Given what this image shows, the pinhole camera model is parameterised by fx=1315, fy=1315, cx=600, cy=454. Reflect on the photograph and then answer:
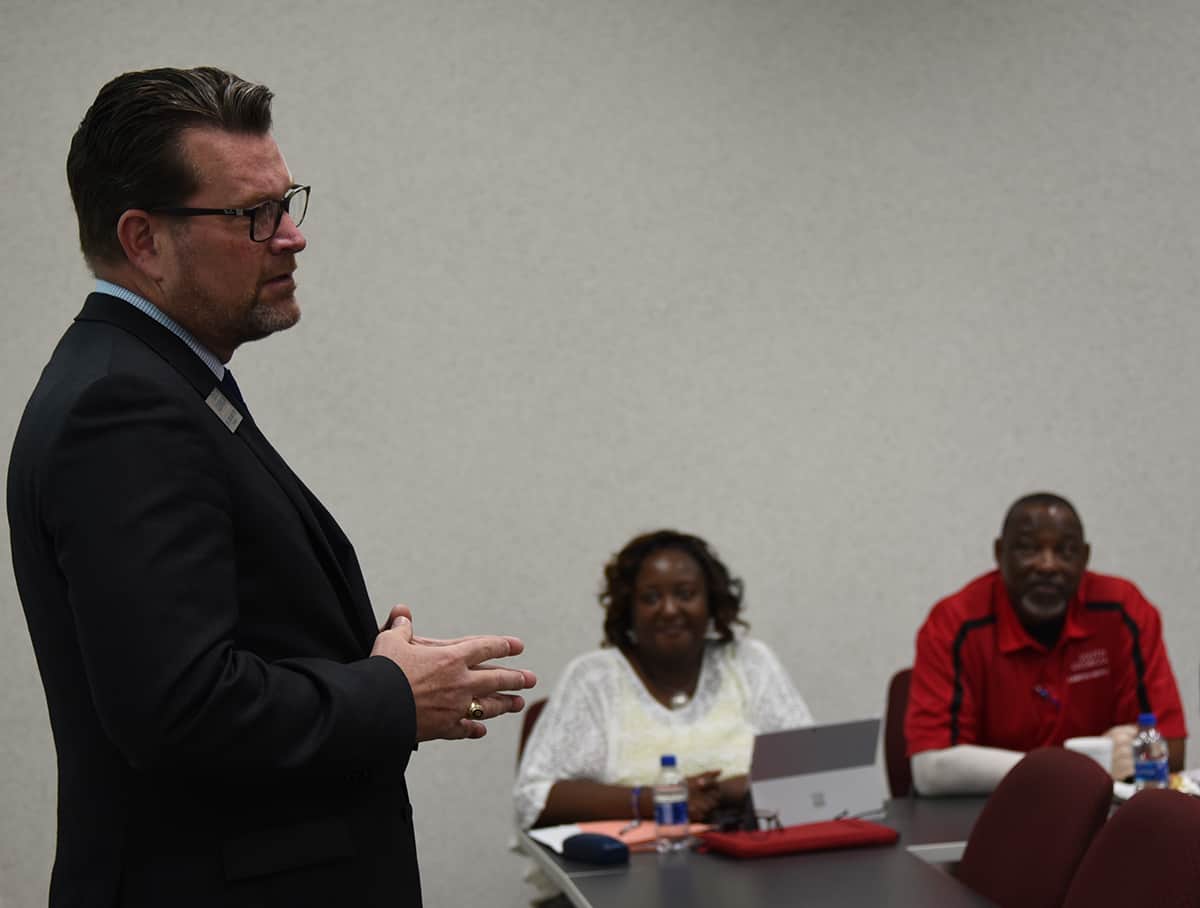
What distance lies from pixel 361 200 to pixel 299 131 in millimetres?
306

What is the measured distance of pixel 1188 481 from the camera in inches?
203

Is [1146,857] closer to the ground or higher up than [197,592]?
closer to the ground

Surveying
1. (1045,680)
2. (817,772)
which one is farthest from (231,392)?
(1045,680)

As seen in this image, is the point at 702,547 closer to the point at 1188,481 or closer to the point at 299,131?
the point at 299,131

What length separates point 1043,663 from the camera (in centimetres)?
379

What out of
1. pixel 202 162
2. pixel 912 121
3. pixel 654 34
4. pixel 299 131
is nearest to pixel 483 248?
pixel 299 131

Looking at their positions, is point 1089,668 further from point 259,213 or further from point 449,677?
point 259,213

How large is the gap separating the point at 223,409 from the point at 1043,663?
2.97 meters

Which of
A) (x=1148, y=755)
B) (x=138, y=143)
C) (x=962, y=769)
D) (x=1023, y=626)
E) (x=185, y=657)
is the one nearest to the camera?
(x=185, y=657)

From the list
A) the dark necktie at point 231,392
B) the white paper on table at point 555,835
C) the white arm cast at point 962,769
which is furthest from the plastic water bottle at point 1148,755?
the dark necktie at point 231,392

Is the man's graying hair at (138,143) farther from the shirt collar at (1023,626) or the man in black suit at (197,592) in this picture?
the shirt collar at (1023,626)

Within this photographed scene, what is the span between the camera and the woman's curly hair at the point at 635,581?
156 inches

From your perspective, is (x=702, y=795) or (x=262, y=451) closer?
(x=262, y=451)

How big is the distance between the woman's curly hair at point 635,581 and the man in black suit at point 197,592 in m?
2.41
